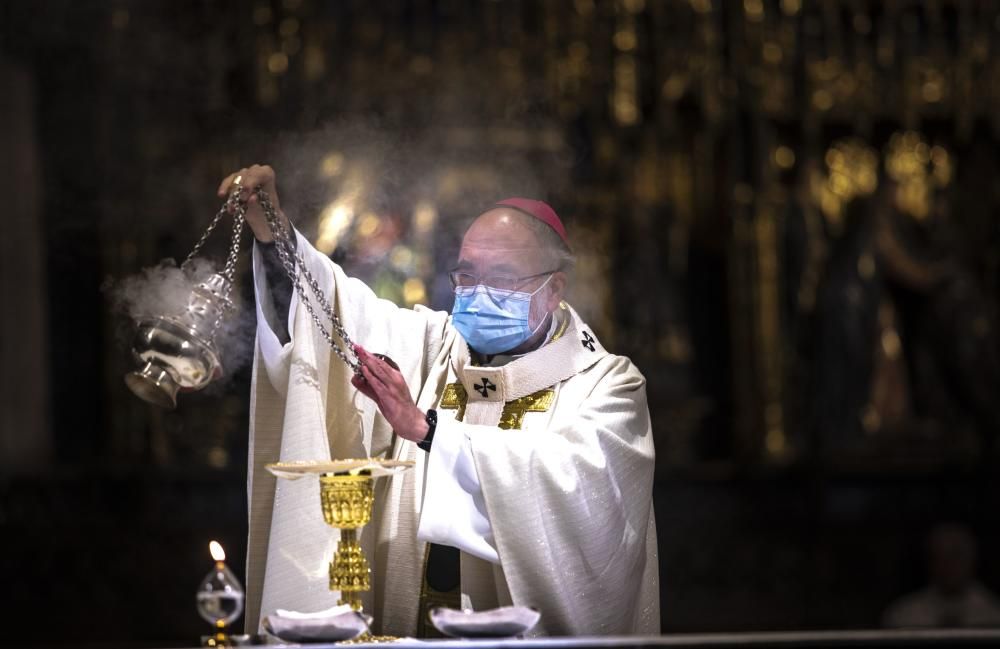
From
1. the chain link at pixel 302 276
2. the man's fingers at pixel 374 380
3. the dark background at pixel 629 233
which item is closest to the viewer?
the man's fingers at pixel 374 380

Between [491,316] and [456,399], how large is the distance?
0.28 metres

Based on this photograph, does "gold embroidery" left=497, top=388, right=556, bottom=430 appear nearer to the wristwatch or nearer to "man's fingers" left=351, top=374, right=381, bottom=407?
the wristwatch

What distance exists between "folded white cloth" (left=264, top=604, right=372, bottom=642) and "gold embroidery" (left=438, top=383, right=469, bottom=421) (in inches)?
36.5

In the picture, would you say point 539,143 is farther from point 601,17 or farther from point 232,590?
point 232,590

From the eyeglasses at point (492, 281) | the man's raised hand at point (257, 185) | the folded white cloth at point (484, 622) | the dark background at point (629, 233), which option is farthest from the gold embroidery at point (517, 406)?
the dark background at point (629, 233)

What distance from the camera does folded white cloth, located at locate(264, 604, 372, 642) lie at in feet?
10.1

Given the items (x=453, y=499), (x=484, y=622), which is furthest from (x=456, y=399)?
(x=484, y=622)

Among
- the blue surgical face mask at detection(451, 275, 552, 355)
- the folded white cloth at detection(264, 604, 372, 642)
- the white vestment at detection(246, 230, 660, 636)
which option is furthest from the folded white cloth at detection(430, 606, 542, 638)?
the blue surgical face mask at detection(451, 275, 552, 355)

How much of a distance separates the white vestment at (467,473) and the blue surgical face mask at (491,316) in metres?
0.08

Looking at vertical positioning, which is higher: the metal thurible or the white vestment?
the metal thurible

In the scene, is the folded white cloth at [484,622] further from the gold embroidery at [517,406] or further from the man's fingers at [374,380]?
the gold embroidery at [517,406]

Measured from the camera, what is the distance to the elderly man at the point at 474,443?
11.8ft

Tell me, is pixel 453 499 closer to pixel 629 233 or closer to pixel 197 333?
pixel 197 333

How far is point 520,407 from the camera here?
394 centimetres
